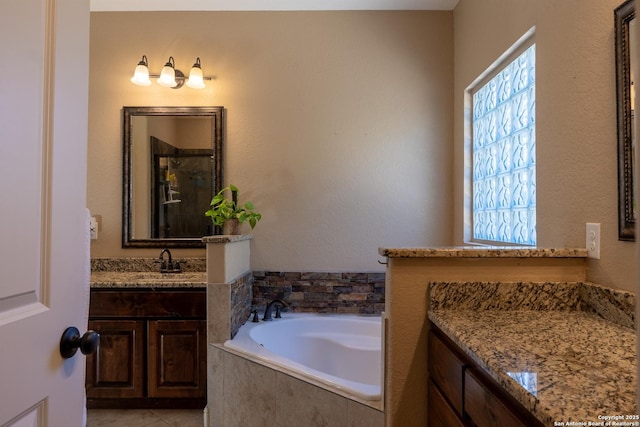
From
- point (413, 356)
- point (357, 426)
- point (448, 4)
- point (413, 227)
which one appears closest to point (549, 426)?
point (413, 356)

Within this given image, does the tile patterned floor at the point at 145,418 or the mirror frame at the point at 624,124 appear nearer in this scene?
the mirror frame at the point at 624,124

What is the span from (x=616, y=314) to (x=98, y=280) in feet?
8.35

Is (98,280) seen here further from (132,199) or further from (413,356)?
(413,356)

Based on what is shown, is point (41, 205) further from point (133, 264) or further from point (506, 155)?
point (133, 264)

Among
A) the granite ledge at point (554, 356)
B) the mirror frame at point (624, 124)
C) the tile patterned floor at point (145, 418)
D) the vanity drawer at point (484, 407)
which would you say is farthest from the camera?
the tile patterned floor at point (145, 418)

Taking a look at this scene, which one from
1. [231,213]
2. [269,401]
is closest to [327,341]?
[269,401]

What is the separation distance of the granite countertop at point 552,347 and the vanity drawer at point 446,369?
0.07 m

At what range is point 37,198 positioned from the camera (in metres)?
0.68

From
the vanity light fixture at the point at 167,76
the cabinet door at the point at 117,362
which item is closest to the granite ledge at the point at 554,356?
the cabinet door at the point at 117,362

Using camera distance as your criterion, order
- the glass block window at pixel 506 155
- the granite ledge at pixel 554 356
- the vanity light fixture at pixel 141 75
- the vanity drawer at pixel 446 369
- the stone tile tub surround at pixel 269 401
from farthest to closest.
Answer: the vanity light fixture at pixel 141 75, the glass block window at pixel 506 155, the stone tile tub surround at pixel 269 401, the vanity drawer at pixel 446 369, the granite ledge at pixel 554 356

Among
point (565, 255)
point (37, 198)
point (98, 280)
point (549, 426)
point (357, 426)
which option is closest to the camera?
point (549, 426)

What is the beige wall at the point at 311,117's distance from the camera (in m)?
2.69

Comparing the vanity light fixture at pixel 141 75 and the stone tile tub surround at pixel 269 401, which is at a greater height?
the vanity light fixture at pixel 141 75

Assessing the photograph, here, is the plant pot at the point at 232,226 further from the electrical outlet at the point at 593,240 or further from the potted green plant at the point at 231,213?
the electrical outlet at the point at 593,240
